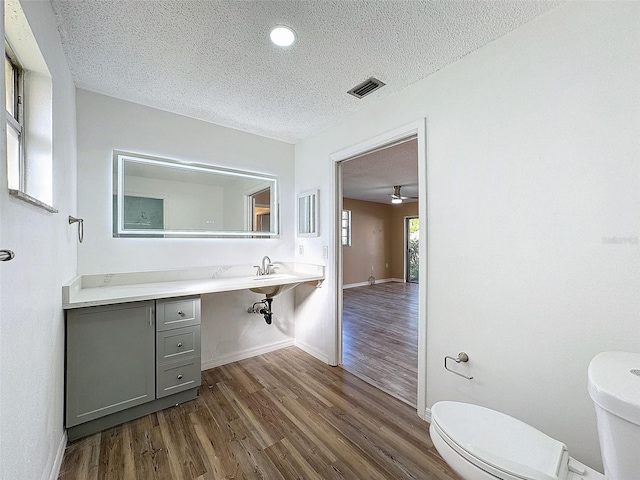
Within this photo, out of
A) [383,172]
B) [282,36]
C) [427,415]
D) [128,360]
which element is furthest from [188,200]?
[383,172]

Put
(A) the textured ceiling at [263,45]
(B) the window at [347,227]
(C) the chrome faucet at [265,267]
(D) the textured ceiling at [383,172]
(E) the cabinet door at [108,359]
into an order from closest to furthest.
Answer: (A) the textured ceiling at [263,45] < (E) the cabinet door at [108,359] < (C) the chrome faucet at [265,267] < (D) the textured ceiling at [383,172] < (B) the window at [347,227]

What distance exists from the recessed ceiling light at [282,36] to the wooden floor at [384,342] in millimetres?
2511

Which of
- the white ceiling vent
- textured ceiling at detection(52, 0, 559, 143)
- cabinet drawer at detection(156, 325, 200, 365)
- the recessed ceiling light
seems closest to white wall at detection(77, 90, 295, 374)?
textured ceiling at detection(52, 0, 559, 143)

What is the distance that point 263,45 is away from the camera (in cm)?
155

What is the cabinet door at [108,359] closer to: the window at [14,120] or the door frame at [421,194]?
the window at [14,120]

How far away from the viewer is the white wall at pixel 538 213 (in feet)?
3.76

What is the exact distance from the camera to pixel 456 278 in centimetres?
170

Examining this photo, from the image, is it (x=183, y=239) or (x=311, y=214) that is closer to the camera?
(x=183, y=239)

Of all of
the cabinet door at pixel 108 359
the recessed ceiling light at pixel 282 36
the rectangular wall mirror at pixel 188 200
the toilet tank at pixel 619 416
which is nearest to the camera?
the toilet tank at pixel 619 416

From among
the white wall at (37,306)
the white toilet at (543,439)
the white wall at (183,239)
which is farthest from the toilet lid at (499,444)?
the white wall at (183,239)

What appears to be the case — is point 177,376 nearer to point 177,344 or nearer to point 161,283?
point 177,344

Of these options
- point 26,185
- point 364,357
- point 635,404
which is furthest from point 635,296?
point 26,185

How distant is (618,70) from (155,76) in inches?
98.9

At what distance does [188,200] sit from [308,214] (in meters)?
1.16
